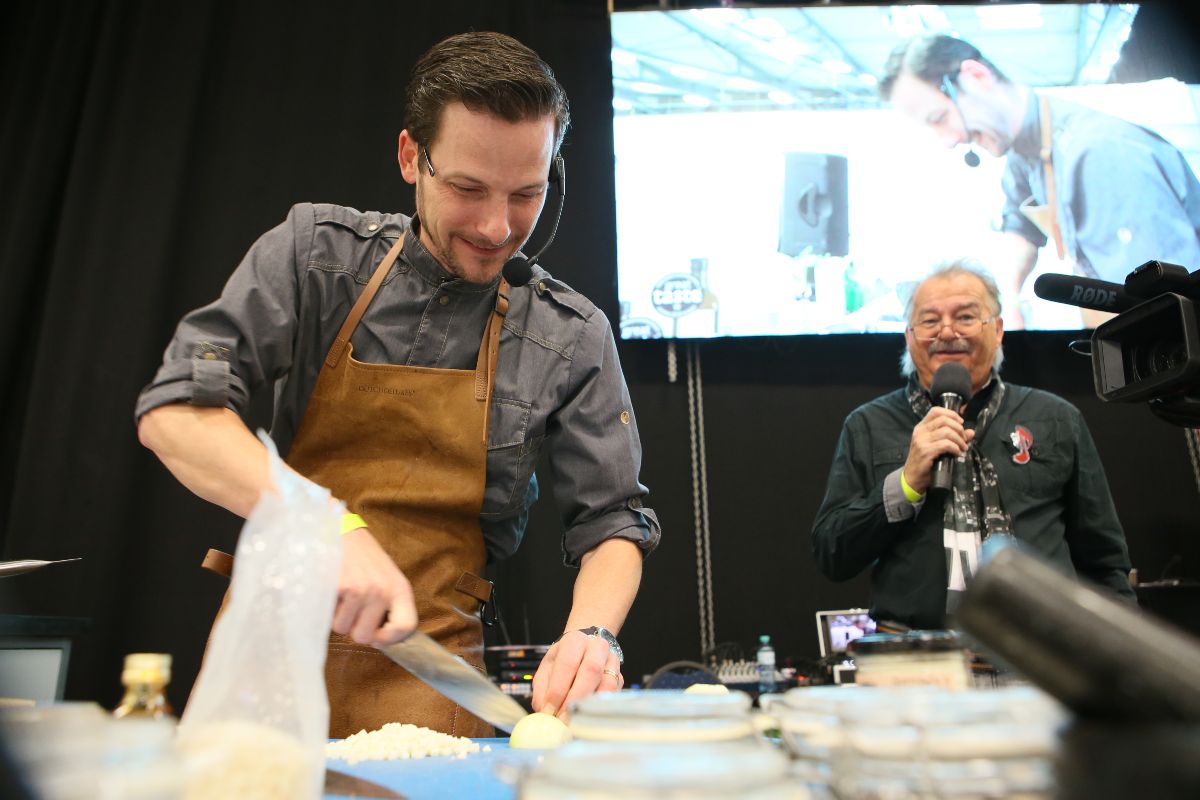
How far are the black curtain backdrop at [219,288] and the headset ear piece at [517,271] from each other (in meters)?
1.52

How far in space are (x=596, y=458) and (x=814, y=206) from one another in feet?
6.13

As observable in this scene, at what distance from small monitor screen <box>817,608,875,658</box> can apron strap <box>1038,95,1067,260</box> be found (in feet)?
4.46

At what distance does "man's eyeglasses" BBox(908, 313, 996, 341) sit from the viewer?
2.33 metres

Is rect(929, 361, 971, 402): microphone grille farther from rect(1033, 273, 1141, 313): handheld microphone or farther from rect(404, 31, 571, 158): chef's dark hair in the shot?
rect(404, 31, 571, 158): chef's dark hair

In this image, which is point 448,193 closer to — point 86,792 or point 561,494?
point 561,494

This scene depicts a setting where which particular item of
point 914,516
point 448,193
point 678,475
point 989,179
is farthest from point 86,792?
point 989,179

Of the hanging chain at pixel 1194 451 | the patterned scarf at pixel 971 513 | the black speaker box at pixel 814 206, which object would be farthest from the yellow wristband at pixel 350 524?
the hanging chain at pixel 1194 451

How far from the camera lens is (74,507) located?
8.96 feet

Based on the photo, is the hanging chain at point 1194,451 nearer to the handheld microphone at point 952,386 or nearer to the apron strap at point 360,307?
the handheld microphone at point 952,386

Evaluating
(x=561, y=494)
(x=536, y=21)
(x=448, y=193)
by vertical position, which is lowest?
(x=561, y=494)

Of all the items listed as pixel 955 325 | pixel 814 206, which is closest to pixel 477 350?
pixel 955 325

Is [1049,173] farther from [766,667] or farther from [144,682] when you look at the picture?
[144,682]

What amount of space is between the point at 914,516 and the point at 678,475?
→ 3.26 feet

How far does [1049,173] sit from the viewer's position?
9.82 feet
